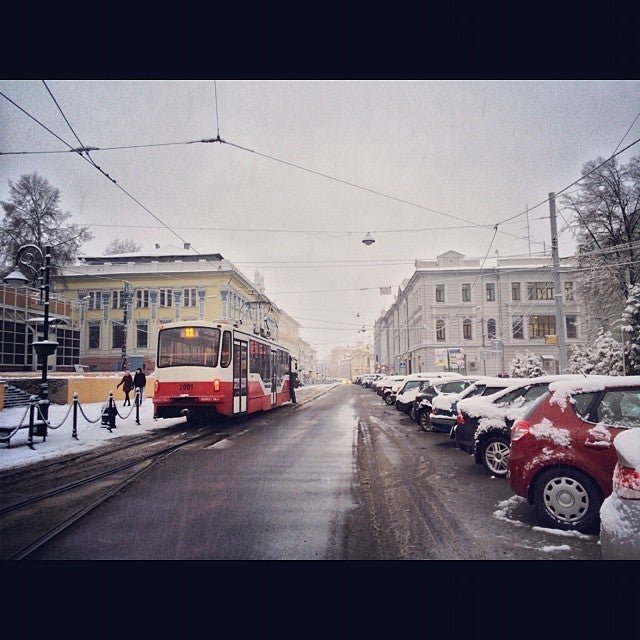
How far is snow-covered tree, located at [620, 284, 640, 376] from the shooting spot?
2178cm

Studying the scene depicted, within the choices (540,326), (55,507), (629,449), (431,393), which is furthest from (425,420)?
(540,326)

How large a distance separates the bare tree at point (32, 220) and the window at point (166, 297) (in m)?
30.8

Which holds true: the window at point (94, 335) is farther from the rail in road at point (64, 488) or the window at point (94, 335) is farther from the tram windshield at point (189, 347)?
the rail in road at point (64, 488)

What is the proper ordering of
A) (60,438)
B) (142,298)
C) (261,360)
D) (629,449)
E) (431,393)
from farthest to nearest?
(142,298) → (261,360) → (431,393) → (60,438) → (629,449)

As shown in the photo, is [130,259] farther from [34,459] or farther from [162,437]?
[34,459]

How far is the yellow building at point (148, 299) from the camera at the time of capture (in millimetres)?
45719

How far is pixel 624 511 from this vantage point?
349 centimetres

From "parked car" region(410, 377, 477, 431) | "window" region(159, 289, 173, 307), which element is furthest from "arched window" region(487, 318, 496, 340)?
"parked car" region(410, 377, 477, 431)

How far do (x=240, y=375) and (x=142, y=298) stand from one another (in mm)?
36939

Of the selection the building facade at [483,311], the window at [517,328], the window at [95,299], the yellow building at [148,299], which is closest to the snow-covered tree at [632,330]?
the building facade at [483,311]

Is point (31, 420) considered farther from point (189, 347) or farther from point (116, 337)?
point (116, 337)

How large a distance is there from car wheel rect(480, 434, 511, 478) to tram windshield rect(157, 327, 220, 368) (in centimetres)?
961

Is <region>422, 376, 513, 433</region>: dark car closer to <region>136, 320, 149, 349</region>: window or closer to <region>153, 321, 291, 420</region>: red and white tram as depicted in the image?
<region>153, 321, 291, 420</region>: red and white tram
